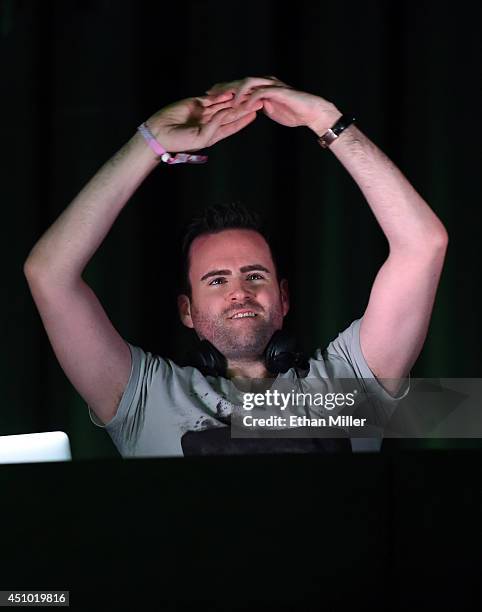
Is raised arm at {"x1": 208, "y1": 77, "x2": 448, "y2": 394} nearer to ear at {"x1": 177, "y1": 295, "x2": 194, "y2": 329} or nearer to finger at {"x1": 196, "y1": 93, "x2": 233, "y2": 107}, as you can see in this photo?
finger at {"x1": 196, "y1": 93, "x2": 233, "y2": 107}

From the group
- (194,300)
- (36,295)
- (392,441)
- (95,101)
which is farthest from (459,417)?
(95,101)

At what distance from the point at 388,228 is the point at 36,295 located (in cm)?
88

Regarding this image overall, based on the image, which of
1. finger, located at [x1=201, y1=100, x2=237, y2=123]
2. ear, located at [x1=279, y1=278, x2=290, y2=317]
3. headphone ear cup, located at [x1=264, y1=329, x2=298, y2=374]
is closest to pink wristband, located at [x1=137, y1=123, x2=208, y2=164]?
finger, located at [x1=201, y1=100, x2=237, y2=123]

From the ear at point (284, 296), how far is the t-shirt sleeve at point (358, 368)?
0.17 metres

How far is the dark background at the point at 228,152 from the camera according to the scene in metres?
2.44

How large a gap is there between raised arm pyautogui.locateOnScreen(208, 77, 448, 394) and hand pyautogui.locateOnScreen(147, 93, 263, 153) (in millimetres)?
157

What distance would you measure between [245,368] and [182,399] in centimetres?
21

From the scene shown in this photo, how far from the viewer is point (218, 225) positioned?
240 cm

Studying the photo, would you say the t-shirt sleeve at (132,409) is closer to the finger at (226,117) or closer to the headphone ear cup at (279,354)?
the headphone ear cup at (279,354)

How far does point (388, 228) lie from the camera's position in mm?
2145

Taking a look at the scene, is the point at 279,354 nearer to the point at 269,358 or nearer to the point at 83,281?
the point at 269,358

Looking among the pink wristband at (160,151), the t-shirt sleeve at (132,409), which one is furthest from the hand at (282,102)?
the t-shirt sleeve at (132,409)

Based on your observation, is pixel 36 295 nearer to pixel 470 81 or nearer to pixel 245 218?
pixel 245 218

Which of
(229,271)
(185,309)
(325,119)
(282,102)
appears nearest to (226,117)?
(282,102)
